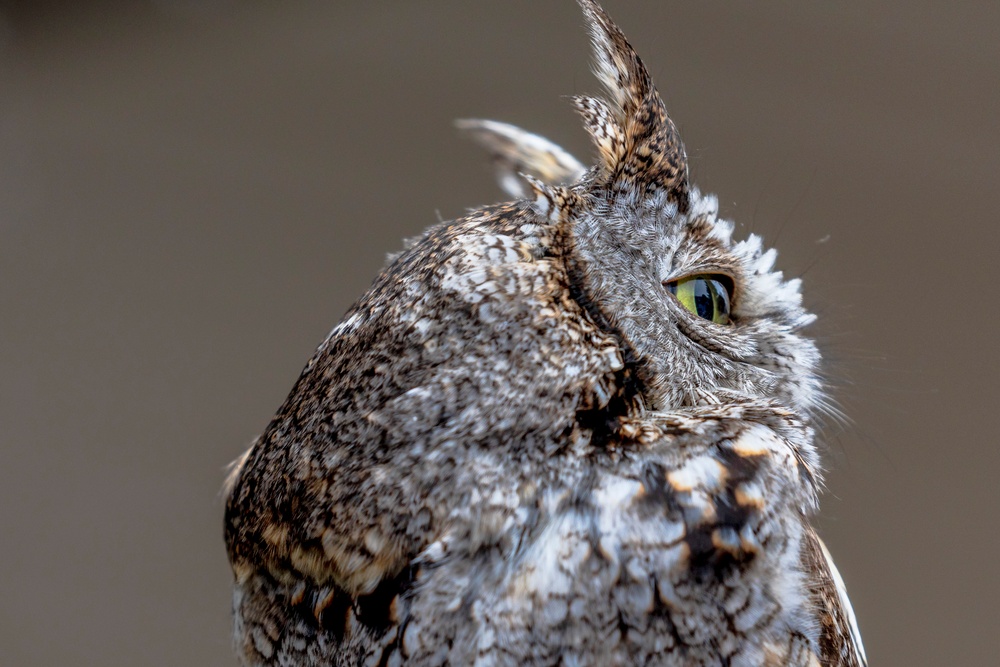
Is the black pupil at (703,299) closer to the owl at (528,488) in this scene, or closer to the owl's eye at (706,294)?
the owl's eye at (706,294)

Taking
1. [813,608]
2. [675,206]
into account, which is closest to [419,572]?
[813,608]

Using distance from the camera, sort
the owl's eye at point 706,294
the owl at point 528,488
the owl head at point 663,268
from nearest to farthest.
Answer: the owl at point 528,488 < the owl head at point 663,268 < the owl's eye at point 706,294

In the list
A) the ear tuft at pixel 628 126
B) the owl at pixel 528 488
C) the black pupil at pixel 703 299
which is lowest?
the owl at pixel 528 488

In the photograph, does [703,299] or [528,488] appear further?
[703,299]

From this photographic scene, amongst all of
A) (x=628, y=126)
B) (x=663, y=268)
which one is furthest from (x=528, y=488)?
(x=628, y=126)

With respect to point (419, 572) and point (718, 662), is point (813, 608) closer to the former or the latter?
point (718, 662)

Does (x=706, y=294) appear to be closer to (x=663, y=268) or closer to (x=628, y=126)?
(x=663, y=268)

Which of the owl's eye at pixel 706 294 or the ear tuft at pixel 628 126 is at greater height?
the ear tuft at pixel 628 126

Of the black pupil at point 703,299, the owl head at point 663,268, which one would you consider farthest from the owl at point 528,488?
the black pupil at point 703,299
